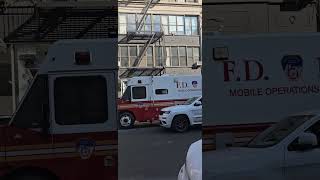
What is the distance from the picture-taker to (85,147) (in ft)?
7.19

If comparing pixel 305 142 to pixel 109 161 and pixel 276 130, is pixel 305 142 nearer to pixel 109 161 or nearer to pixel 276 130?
pixel 276 130

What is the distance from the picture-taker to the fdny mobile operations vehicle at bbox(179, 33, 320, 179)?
208 cm

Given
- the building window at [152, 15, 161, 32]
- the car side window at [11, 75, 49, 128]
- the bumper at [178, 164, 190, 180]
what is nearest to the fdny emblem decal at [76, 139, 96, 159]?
the car side window at [11, 75, 49, 128]

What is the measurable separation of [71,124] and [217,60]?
85 cm

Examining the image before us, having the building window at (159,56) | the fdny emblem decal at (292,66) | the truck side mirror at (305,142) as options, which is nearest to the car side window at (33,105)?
the building window at (159,56)

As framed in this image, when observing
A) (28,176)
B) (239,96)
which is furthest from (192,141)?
(28,176)

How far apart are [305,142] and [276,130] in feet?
0.55

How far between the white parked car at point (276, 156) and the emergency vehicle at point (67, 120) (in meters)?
0.49

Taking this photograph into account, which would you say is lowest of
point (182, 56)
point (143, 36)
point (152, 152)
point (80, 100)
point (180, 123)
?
point (152, 152)

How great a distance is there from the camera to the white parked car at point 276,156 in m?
2.12

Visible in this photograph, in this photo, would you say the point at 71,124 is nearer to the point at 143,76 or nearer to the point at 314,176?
the point at 143,76

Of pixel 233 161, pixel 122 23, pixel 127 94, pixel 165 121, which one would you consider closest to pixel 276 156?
pixel 233 161

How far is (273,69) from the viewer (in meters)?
2.09

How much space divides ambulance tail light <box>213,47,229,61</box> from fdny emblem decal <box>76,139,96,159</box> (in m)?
0.80
